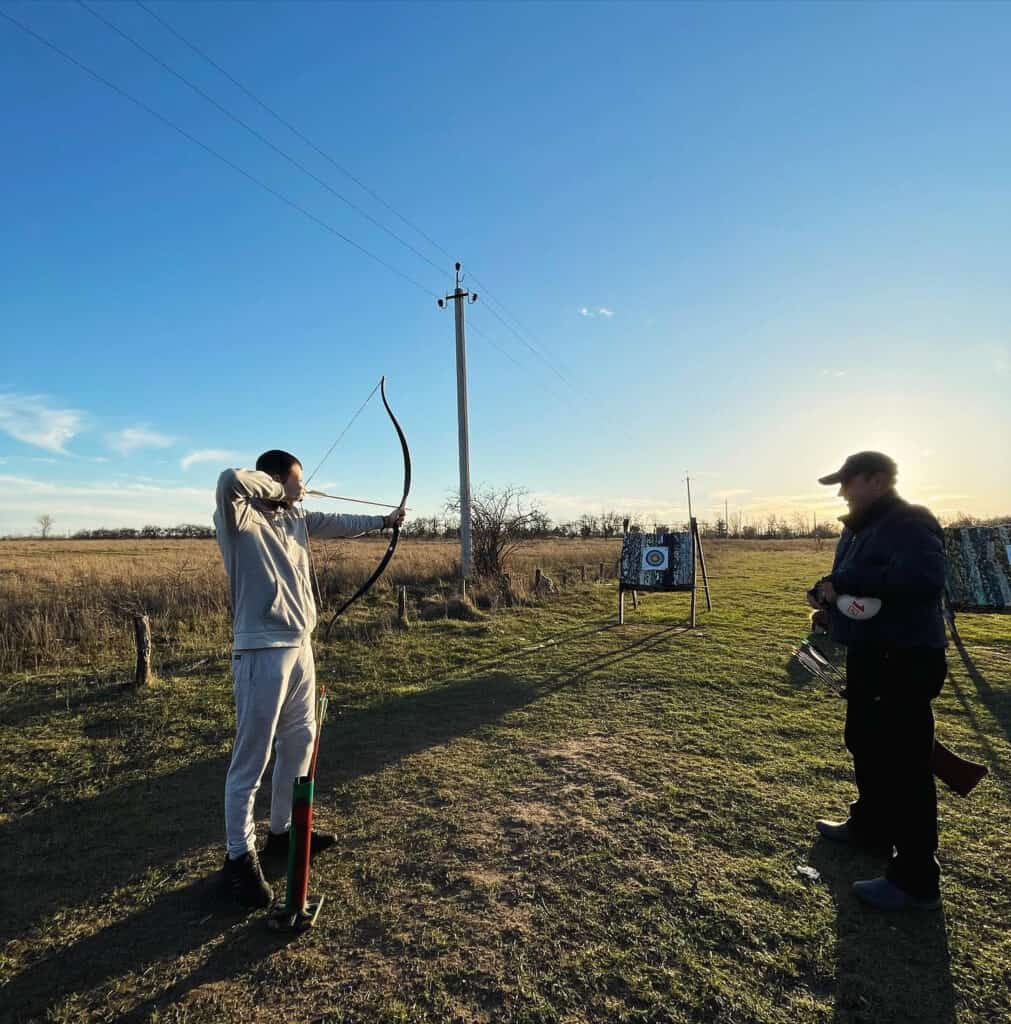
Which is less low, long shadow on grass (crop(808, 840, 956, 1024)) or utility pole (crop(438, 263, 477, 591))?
utility pole (crop(438, 263, 477, 591))

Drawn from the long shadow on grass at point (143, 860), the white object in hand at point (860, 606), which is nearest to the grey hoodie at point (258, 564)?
the long shadow on grass at point (143, 860)

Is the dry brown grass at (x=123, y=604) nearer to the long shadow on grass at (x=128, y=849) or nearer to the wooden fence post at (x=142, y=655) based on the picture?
the wooden fence post at (x=142, y=655)

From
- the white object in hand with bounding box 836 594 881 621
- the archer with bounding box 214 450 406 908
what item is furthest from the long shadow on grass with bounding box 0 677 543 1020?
the white object in hand with bounding box 836 594 881 621

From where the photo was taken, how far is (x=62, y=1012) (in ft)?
6.95

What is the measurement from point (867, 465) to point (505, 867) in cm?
267

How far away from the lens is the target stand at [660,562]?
33.3 feet

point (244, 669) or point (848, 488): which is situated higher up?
point (848, 488)

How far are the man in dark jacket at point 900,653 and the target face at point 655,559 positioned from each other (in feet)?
24.8

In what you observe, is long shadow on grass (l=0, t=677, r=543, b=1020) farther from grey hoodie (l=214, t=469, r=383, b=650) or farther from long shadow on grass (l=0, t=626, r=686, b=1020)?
grey hoodie (l=214, t=469, r=383, b=650)

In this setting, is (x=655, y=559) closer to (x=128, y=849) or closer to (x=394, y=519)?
(x=394, y=519)

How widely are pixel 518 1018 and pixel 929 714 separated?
208 cm

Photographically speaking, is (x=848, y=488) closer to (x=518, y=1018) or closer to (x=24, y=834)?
(x=518, y=1018)

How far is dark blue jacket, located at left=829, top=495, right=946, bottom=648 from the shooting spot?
8.42ft

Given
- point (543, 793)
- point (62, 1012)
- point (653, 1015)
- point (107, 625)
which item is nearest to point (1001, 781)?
point (543, 793)
